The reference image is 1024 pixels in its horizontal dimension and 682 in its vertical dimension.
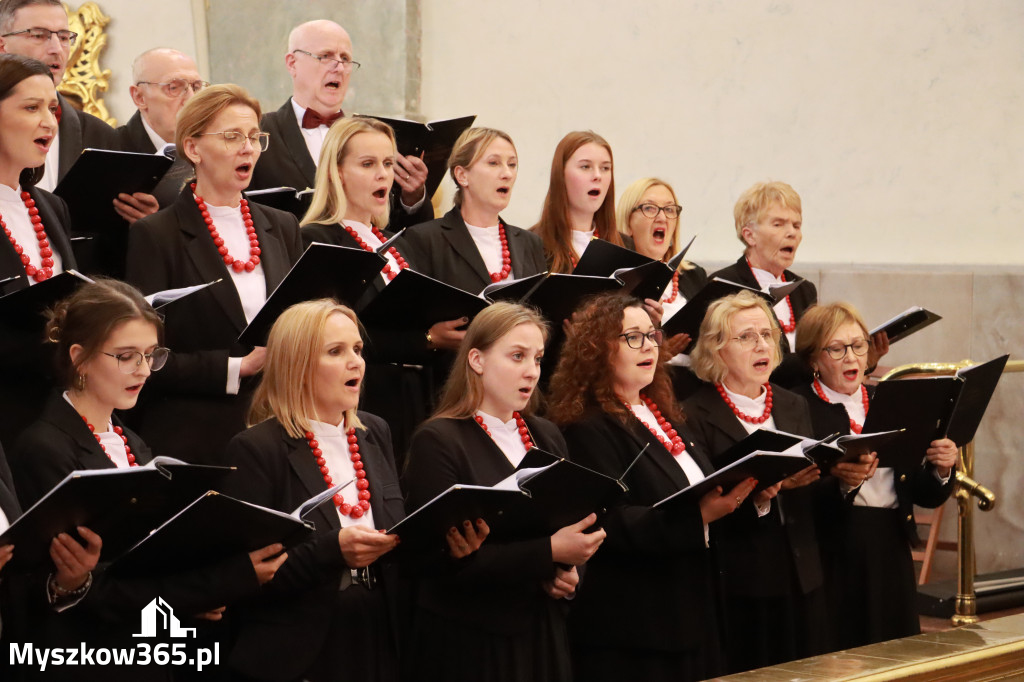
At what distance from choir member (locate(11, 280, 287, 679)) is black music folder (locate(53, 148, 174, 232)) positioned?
25.1 inches

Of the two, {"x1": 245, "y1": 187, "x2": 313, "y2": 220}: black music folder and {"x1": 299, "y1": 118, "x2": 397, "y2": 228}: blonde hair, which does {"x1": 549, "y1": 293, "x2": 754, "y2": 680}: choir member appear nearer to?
{"x1": 299, "y1": 118, "x2": 397, "y2": 228}: blonde hair

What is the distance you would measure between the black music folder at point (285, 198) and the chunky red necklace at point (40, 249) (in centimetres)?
78

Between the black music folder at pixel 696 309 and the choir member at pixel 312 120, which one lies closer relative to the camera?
the black music folder at pixel 696 309

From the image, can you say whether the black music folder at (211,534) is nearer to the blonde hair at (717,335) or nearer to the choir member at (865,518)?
the blonde hair at (717,335)

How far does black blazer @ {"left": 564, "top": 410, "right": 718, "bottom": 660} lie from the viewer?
3627mm

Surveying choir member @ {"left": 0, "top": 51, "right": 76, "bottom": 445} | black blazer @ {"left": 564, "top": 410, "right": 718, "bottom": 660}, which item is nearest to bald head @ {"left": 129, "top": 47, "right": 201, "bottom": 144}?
choir member @ {"left": 0, "top": 51, "right": 76, "bottom": 445}

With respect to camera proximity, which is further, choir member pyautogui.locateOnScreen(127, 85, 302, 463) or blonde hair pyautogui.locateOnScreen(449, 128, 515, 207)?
blonde hair pyautogui.locateOnScreen(449, 128, 515, 207)

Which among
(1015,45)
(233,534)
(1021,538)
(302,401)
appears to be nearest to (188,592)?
(233,534)

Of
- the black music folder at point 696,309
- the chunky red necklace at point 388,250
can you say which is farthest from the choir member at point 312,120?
the black music folder at point 696,309

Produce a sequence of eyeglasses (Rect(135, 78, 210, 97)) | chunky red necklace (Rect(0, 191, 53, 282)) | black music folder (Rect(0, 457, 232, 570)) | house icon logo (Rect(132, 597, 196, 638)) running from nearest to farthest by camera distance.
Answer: black music folder (Rect(0, 457, 232, 570)) < house icon logo (Rect(132, 597, 196, 638)) < chunky red necklace (Rect(0, 191, 53, 282)) < eyeglasses (Rect(135, 78, 210, 97))

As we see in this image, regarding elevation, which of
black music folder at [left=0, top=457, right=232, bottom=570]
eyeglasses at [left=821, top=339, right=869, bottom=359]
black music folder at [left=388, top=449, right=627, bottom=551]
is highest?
eyeglasses at [left=821, top=339, right=869, bottom=359]

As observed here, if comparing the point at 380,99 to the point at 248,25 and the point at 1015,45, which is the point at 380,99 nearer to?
the point at 248,25

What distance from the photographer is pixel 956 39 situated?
643 centimetres

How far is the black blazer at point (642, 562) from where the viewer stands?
3.63 metres
